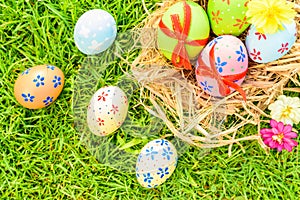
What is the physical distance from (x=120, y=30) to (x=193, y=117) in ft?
1.50

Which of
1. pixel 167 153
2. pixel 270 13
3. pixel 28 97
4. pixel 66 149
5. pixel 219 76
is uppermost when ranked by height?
pixel 270 13

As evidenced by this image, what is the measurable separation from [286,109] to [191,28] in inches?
18.8

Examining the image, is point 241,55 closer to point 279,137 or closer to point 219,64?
point 219,64

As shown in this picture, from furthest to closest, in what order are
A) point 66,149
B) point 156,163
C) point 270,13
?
point 66,149
point 156,163
point 270,13

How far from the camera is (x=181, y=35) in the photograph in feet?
5.79

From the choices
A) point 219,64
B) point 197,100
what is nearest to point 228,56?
point 219,64


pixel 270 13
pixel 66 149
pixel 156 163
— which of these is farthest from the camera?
pixel 66 149

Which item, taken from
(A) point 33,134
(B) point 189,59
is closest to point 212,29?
(B) point 189,59

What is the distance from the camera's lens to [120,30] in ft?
6.63

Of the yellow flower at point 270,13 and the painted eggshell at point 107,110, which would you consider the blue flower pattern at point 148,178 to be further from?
the yellow flower at point 270,13

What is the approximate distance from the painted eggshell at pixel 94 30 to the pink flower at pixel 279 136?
2.25ft

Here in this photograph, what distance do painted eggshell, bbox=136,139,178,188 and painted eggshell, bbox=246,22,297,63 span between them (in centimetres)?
46

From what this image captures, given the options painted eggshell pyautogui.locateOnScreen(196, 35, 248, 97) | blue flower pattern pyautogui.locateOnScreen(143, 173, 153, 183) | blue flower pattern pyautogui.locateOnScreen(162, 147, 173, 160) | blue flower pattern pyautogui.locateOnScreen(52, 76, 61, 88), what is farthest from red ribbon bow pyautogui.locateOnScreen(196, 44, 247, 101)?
blue flower pattern pyautogui.locateOnScreen(52, 76, 61, 88)

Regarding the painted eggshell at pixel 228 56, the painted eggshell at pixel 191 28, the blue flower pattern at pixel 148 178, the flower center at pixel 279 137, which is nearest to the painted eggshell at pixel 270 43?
the painted eggshell at pixel 228 56
